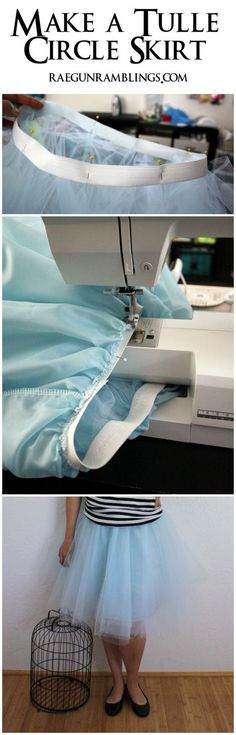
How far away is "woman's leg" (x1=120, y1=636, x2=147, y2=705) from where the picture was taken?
38.4 inches

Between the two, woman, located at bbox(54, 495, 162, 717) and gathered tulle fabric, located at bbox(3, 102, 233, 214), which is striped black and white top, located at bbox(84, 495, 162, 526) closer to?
woman, located at bbox(54, 495, 162, 717)

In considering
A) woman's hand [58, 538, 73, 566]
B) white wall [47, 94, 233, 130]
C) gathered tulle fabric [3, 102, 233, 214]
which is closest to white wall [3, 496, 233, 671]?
woman's hand [58, 538, 73, 566]

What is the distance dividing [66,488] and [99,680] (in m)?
0.56

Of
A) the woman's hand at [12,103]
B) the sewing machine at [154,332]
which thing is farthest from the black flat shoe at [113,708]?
the woman's hand at [12,103]

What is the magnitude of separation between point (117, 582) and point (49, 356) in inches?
19.3

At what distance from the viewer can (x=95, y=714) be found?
0.98 meters

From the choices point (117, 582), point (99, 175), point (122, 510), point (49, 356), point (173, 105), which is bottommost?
point (117, 582)

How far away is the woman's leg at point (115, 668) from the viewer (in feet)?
A: 3.21

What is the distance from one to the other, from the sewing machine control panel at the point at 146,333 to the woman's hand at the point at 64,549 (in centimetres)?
44

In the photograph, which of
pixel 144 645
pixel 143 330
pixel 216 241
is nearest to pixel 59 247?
pixel 143 330

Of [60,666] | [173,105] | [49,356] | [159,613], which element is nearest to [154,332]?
[49,356]

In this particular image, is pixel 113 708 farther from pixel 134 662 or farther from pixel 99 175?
pixel 99 175

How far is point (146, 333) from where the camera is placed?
80 cm
